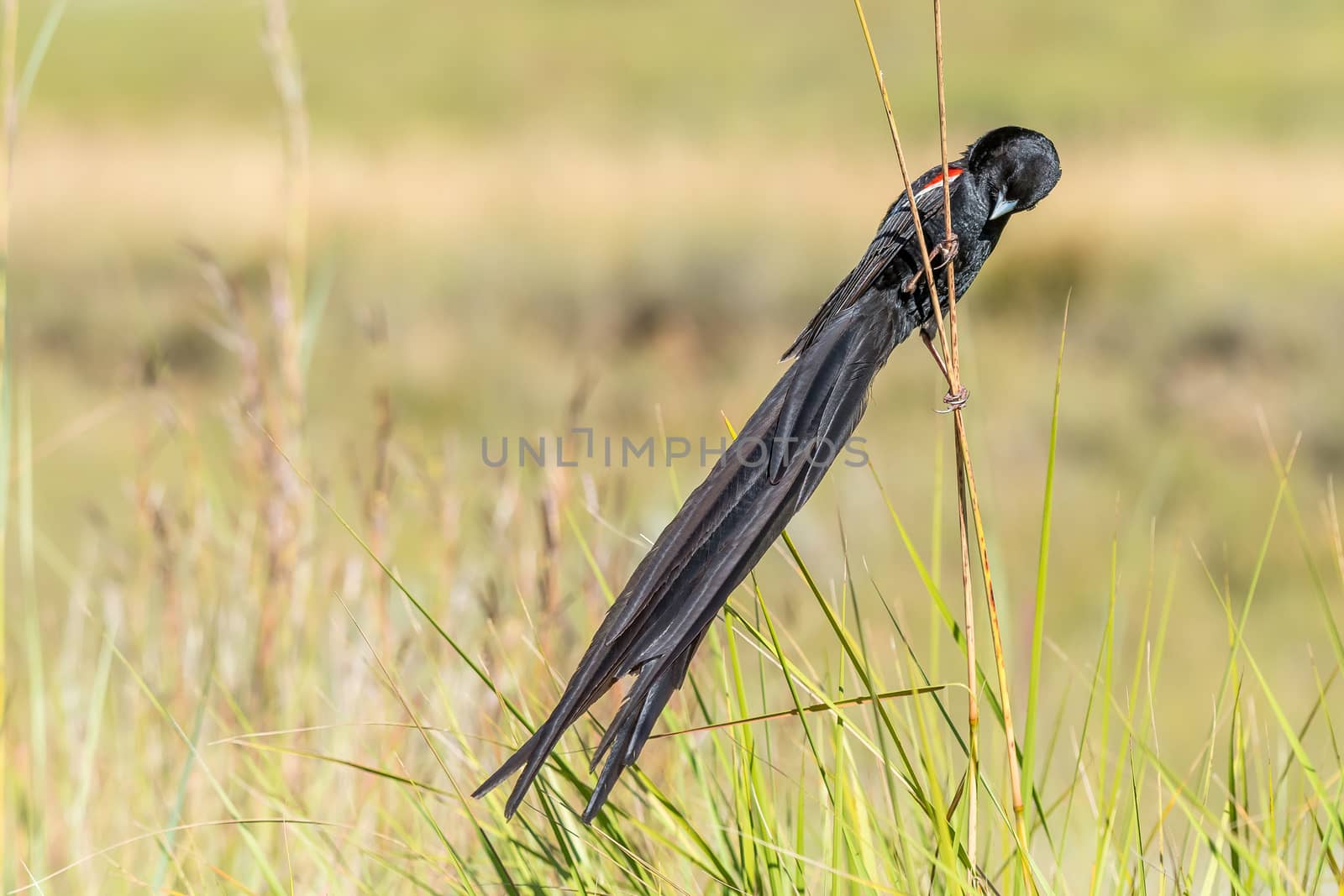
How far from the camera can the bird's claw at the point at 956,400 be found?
2.92 ft

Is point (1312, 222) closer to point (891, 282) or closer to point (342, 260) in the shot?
point (342, 260)

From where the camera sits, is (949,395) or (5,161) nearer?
(949,395)

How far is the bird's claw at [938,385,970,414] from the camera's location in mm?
889

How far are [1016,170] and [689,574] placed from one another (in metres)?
0.67

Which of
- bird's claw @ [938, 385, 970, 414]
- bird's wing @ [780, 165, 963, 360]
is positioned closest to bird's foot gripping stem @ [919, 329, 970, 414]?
bird's claw @ [938, 385, 970, 414]

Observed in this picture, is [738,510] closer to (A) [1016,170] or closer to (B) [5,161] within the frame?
(A) [1016,170]

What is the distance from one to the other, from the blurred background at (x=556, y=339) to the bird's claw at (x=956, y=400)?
0.29 ft

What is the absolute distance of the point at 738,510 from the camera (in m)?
0.81

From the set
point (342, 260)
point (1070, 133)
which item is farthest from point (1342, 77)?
point (342, 260)

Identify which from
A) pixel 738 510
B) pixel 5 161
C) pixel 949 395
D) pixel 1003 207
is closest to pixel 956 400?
pixel 949 395

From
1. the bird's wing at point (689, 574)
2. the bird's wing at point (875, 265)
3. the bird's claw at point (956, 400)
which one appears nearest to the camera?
the bird's wing at point (689, 574)

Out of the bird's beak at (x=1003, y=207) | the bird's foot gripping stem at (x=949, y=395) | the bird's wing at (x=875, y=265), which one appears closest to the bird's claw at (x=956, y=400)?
the bird's foot gripping stem at (x=949, y=395)

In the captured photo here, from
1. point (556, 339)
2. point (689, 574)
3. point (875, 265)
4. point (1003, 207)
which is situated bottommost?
point (689, 574)

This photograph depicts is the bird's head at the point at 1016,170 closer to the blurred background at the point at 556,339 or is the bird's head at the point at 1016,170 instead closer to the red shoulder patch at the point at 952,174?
the red shoulder patch at the point at 952,174
